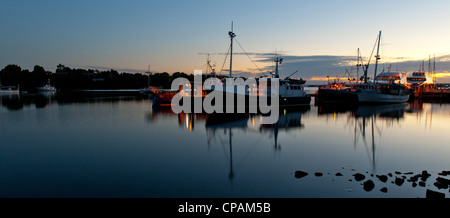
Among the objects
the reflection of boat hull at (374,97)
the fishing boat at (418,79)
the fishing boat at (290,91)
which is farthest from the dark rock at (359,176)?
the fishing boat at (418,79)

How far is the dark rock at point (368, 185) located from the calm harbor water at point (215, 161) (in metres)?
0.16

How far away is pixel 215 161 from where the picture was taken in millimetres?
15570

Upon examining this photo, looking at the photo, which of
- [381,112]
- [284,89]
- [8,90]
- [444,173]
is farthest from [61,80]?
[444,173]

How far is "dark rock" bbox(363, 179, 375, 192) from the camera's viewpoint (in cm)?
1061

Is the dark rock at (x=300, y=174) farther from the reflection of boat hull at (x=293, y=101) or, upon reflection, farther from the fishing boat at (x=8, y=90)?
the fishing boat at (x=8, y=90)

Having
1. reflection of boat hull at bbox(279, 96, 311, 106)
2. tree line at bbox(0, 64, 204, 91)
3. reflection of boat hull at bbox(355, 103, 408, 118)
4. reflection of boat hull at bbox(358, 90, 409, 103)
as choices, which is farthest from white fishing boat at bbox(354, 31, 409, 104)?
tree line at bbox(0, 64, 204, 91)

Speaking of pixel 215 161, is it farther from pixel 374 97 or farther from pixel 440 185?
pixel 374 97

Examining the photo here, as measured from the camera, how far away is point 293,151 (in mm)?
18031

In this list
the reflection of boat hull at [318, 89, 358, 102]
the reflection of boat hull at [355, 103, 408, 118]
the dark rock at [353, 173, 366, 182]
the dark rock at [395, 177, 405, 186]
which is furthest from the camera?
the reflection of boat hull at [318, 89, 358, 102]

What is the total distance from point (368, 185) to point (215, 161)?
7.96 metres

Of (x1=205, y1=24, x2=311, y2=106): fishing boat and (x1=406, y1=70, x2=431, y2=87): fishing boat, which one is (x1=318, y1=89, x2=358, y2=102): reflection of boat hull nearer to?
(x1=205, y1=24, x2=311, y2=106): fishing boat

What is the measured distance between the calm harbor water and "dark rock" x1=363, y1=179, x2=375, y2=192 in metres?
0.16

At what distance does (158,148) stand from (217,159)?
5081mm
